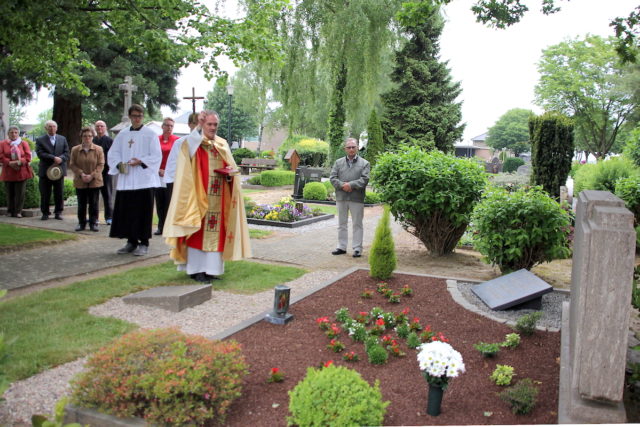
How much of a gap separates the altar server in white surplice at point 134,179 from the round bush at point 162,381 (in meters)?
5.17

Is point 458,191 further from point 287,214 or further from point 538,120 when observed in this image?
point 538,120

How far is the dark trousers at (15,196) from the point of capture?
38.5 ft

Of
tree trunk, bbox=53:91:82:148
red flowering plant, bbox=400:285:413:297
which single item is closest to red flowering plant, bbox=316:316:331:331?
red flowering plant, bbox=400:285:413:297

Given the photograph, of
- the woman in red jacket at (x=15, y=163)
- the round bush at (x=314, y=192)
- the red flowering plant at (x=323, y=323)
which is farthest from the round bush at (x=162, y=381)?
the round bush at (x=314, y=192)

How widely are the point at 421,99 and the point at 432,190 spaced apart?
21.0 m

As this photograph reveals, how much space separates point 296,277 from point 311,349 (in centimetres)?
301

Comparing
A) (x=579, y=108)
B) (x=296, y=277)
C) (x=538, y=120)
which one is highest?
(x=579, y=108)

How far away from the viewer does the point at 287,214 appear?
13023 millimetres

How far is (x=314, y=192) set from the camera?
61.3 ft

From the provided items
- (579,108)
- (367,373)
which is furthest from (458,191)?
(579,108)

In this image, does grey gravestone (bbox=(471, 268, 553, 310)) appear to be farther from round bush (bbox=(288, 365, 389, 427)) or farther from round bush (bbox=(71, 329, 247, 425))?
round bush (bbox=(71, 329, 247, 425))

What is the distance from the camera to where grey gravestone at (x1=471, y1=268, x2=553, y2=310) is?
5.76 m

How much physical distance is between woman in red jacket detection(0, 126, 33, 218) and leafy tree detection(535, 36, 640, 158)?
34378 millimetres

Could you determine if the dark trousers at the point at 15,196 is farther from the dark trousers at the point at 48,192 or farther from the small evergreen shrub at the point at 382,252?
the small evergreen shrub at the point at 382,252
